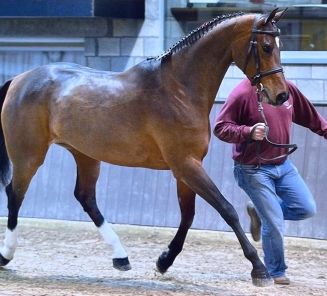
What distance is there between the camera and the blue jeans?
516 centimetres

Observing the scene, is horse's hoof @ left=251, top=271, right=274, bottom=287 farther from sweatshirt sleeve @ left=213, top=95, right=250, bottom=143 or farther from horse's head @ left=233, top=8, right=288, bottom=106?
horse's head @ left=233, top=8, right=288, bottom=106

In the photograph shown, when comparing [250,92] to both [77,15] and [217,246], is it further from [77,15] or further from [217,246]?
[77,15]

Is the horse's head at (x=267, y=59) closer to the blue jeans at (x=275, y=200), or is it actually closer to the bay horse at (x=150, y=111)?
the bay horse at (x=150, y=111)

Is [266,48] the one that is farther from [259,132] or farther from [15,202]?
[15,202]

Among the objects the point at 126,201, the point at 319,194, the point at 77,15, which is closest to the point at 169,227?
the point at 126,201

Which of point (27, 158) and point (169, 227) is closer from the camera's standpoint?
point (27, 158)

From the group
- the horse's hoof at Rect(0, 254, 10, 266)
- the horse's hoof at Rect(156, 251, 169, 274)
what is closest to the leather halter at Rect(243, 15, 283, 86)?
the horse's hoof at Rect(156, 251, 169, 274)

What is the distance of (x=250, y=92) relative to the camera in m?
5.16

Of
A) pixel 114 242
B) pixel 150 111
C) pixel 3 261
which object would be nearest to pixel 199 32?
pixel 150 111

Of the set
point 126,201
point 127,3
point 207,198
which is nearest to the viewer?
point 207,198

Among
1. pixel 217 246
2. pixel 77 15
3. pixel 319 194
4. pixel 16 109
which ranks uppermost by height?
pixel 77 15

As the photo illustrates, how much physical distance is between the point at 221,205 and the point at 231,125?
0.56 meters

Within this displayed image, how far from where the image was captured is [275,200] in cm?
517

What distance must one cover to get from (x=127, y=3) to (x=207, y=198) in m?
4.08
